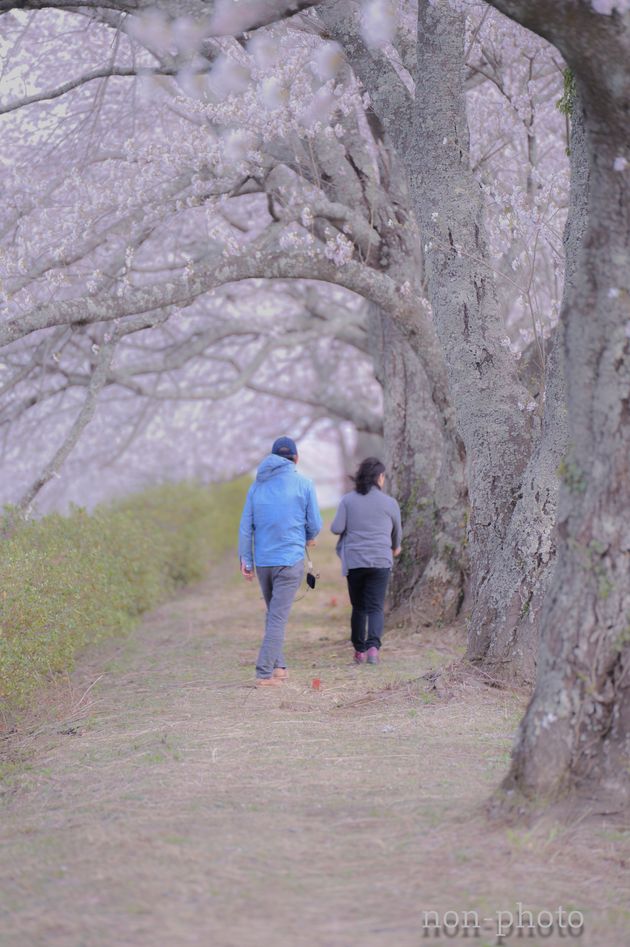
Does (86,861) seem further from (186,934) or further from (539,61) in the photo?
(539,61)

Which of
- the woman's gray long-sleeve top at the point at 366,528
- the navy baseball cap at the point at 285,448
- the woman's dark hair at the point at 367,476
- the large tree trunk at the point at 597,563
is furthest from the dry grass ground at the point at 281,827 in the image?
the woman's dark hair at the point at 367,476

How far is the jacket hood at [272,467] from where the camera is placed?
305 inches

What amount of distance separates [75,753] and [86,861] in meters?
2.03

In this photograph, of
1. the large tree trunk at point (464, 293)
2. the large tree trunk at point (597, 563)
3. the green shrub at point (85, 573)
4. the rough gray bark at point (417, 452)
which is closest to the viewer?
the large tree trunk at point (597, 563)

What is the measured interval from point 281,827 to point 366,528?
15.4ft

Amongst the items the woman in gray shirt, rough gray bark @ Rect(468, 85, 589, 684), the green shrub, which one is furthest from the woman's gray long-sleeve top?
the green shrub

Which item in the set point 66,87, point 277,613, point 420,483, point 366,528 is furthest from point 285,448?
point 66,87

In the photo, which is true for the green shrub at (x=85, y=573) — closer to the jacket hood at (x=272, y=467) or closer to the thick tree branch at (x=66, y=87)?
the jacket hood at (x=272, y=467)

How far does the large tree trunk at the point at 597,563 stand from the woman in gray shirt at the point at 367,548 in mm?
4415

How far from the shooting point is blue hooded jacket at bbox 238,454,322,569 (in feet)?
25.0

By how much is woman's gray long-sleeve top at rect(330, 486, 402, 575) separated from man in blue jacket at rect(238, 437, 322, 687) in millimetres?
1000

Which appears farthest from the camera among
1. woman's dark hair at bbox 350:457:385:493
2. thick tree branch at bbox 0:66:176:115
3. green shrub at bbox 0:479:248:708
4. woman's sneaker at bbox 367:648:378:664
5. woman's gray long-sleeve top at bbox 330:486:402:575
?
woman's dark hair at bbox 350:457:385:493

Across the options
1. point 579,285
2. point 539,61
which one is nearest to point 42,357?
point 539,61

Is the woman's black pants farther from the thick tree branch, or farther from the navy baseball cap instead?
the thick tree branch
